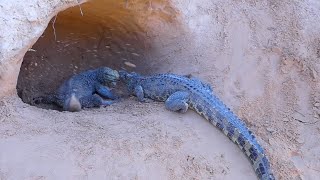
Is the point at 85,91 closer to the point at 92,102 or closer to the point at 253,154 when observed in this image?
the point at 92,102

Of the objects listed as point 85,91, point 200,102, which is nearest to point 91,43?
point 85,91

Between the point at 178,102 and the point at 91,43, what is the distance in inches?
80.9

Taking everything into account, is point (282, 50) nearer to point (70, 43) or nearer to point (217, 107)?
point (217, 107)

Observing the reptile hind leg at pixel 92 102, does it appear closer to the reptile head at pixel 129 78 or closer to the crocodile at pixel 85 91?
the crocodile at pixel 85 91

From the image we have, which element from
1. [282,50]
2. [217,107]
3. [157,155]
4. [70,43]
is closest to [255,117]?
[217,107]

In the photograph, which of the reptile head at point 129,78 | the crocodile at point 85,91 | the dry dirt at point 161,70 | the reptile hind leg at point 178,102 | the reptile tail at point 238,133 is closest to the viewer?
the dry dirt at point 161,70

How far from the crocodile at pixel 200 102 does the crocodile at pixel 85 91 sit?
0.23 m

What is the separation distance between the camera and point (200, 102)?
531 cm

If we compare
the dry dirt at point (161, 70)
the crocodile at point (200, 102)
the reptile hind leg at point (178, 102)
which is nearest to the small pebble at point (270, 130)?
the dry dirt at point (161, 70)

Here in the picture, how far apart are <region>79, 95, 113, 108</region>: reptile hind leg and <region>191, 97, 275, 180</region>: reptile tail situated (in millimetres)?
1095

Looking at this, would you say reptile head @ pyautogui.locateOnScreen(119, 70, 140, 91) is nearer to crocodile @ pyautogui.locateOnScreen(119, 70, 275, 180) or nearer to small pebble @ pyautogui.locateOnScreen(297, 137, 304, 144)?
crocodile @ pyautogui.locateOnScreen(119, 70, 275, 180)

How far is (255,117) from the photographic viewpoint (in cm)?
549

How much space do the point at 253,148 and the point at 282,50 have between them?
1.52 m

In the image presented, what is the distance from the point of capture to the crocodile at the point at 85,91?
5711mm
